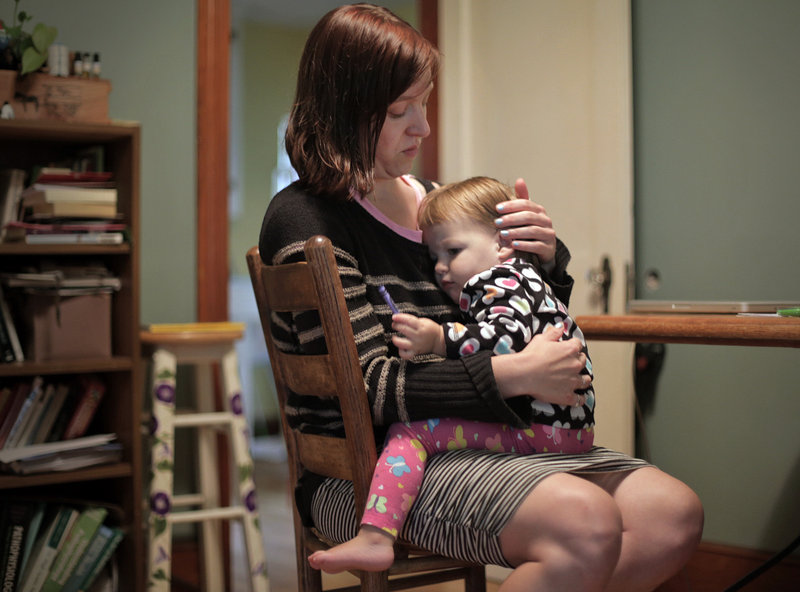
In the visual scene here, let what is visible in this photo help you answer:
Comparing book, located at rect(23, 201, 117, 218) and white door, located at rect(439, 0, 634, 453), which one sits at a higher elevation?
white door, located at rect(439, 0, 634, 453)

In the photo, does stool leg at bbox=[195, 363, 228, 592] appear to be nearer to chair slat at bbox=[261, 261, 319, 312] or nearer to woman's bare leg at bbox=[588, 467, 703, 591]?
chair slat at bbox=[261, 261, 319, 312]

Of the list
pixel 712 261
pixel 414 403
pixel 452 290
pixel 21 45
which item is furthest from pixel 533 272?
pixel 21 45

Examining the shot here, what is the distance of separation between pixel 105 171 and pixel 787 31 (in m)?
1.97

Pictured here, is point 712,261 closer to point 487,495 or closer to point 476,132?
point 476,132

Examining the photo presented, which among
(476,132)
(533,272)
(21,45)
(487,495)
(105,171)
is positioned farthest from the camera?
(476,132)

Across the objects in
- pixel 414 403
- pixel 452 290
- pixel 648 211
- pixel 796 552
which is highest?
pixel 648 211

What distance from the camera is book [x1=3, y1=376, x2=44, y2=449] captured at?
2154 mm

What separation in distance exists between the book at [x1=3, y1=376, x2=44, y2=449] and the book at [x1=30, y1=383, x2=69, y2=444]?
4 centimetres

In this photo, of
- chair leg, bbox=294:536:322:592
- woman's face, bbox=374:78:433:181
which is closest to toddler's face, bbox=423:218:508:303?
woman's face, bbox=374:78:433:181

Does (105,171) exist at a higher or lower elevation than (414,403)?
higher

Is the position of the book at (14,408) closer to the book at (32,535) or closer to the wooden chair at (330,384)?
the book at (32,535)

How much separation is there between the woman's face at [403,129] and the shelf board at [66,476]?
128 cm

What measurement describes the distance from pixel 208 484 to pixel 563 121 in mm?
1550

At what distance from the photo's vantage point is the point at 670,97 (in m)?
2.45
